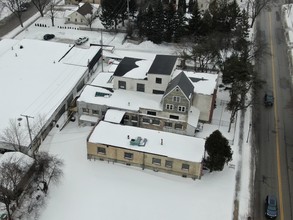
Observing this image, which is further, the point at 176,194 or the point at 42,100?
the point at 42,100

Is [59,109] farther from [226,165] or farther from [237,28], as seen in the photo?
[237,28]

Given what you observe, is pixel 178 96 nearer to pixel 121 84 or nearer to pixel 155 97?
pixel 155 97

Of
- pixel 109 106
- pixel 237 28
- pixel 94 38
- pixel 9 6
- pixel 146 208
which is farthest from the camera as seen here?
pixel 9 6

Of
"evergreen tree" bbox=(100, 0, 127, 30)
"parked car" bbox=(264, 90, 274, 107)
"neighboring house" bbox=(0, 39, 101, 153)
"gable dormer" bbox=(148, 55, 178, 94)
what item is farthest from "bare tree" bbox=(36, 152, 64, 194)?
"evergreen tree" bbox=(100, 0, 127, 30)

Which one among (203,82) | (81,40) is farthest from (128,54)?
(203,82)

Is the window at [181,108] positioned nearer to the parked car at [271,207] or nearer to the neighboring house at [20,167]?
the parked car at [271,207]

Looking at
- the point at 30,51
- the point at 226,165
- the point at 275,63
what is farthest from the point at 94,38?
the point at 226,165
